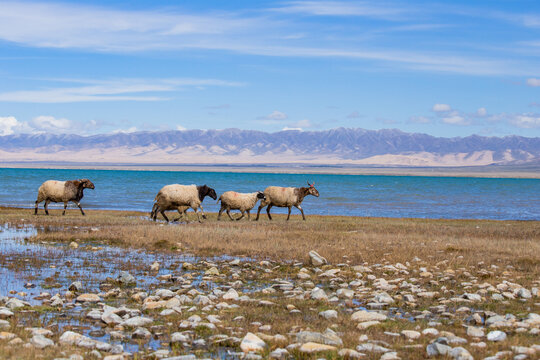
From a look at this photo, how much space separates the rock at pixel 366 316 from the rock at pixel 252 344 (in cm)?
216

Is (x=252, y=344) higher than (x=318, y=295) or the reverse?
higher

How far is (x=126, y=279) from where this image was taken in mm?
13742

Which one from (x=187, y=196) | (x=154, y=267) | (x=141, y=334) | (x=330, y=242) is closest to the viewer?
(x=141, y=334)

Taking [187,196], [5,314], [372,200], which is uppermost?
[187,196]

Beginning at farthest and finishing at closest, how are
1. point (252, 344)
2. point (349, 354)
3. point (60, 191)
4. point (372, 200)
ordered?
point (372, 200) < point (60, 191) < point (252, 344) < point (349, 354)

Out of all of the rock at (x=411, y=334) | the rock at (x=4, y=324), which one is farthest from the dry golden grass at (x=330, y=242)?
the rock at (x=4, y=324)

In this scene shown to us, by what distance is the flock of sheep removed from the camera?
30828 millimetres

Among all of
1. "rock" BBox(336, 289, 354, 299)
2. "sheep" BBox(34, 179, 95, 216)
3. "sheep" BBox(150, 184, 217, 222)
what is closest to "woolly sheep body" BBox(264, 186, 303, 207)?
"sheep" BBox(150, 184, 217, 222)

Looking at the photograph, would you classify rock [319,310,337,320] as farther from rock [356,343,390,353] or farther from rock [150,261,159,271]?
rock [150,261,159,271]

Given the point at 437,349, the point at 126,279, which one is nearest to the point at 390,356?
the point at 437,349

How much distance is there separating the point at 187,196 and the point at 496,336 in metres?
23.2

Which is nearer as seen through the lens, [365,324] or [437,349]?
[437,349]

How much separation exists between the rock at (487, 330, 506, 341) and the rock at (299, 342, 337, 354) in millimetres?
2402

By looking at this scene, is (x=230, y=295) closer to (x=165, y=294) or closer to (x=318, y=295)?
(x=165, y=294)
